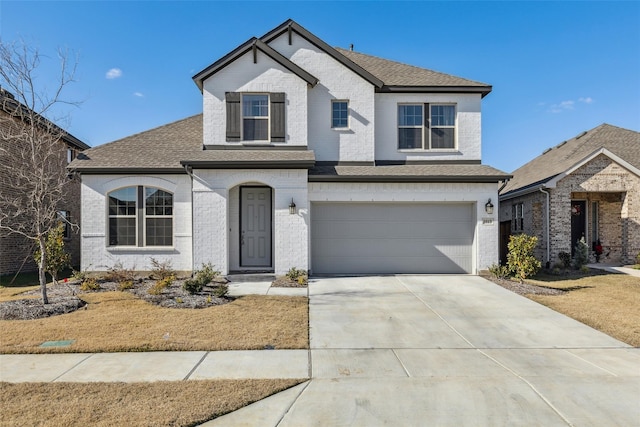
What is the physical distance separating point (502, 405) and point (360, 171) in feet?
30.5

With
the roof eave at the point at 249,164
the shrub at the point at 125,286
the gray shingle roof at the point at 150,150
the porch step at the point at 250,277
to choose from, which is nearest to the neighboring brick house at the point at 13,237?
the gray shingle roof at the point at 150,150

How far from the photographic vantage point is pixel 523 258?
11.5 meters

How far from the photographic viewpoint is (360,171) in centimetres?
1291

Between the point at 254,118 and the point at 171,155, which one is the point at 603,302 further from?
the point at 171,155

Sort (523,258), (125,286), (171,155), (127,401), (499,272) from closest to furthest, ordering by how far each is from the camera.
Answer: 1. (127,401)
2. (125,286)
3. (523,258)
4. (499,272)
5. (171,155)

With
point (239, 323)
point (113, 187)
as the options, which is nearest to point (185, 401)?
point (239, 323)

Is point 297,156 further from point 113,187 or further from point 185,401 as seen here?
point 185,401

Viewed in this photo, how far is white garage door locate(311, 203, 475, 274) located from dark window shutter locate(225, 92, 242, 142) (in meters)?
3.69

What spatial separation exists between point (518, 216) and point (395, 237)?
7838 millimetres

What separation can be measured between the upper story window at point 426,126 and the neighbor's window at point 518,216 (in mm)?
5795

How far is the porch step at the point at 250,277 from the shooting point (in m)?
11.7

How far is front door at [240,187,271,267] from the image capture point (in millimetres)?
13055

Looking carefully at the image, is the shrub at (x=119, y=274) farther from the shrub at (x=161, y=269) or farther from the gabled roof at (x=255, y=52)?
the gabled roof at (x=255, y=52)

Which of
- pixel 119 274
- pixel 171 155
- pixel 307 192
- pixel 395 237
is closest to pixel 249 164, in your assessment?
pixel 307 192
